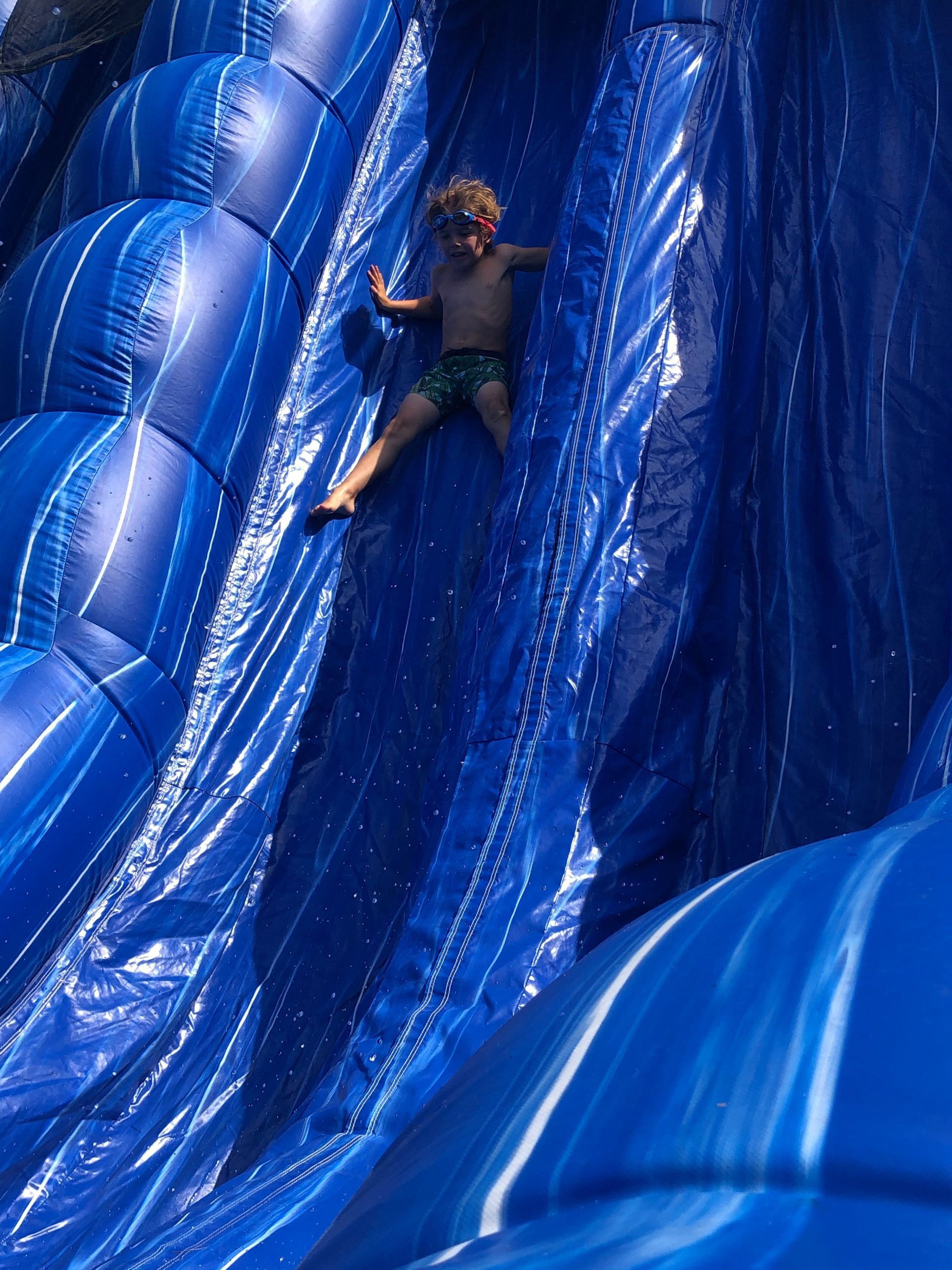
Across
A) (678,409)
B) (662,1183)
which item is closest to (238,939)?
(678,409)

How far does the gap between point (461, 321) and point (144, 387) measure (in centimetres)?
75

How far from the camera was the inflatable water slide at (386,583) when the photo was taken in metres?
1.51

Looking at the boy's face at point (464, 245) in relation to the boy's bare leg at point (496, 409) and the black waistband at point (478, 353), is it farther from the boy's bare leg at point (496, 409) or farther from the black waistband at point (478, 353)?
the boy's bare leg at point (496, 409)

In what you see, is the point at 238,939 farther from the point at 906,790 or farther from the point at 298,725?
the point at 906,790

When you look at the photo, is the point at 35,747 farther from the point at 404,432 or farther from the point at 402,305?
the point at 402,305

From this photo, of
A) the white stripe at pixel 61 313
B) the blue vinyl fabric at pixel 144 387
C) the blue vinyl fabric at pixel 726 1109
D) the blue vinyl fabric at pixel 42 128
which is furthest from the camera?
the blue vinyl fabric at pixel 42 128

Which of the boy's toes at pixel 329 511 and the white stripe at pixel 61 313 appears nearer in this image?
the white stripe at pixel 61 313

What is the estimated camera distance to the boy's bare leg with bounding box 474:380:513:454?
7.20ft

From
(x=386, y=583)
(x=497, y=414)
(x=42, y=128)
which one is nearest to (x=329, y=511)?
(x=386, y=583)

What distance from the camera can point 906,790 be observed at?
1.13 meters

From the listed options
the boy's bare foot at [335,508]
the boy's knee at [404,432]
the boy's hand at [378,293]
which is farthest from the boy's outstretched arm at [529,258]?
the boy's bare foot at [335,508]

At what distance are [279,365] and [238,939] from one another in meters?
1.09

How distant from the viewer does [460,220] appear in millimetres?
2412

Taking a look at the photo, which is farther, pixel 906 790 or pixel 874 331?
pixel 874 331
